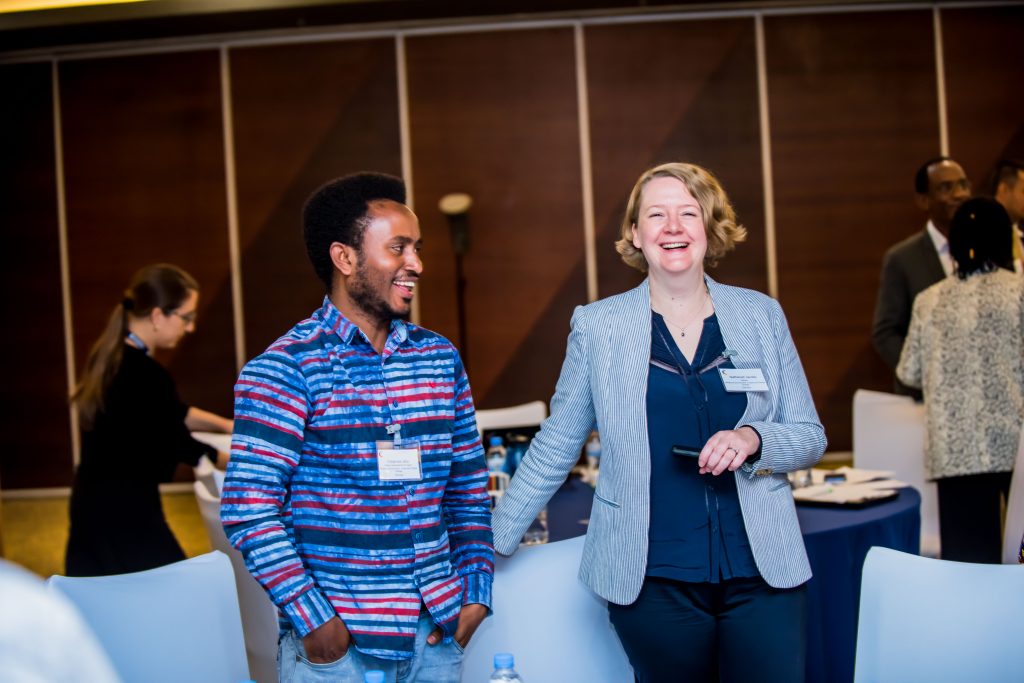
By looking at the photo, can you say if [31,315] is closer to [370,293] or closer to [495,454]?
[495,454]

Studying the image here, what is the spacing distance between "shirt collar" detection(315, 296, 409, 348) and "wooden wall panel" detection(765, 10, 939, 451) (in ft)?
18.3

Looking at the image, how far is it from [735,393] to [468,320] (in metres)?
5.12

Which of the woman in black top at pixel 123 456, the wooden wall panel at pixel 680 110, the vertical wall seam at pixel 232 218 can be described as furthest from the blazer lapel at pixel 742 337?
the vertical wall seam at pixel 232 218

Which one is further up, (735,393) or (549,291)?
(549,291)

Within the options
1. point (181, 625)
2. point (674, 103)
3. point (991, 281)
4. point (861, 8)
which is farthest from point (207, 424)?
point (861, 8)

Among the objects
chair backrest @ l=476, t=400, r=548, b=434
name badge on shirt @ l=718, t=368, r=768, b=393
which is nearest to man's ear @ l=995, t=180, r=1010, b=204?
chair backrest @ l=476, t=400, r=548, b=434

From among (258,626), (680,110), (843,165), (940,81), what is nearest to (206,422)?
(258,626)

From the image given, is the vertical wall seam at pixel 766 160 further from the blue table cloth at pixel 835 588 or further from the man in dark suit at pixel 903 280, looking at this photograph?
the blue table cloth at pixel 835 588

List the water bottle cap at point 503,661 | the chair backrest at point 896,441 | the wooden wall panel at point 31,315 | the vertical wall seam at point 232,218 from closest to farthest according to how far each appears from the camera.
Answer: the water bottle cap at point 503,661 < the chair backrest at point 896,441 < the vertical wall seam at point 232,218 < the wooden wall panel at point 31,315

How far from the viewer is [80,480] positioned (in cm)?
322

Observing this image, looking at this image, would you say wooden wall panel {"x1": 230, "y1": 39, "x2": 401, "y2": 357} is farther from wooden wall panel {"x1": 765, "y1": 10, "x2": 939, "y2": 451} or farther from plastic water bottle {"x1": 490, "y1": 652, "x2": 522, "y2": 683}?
plastic water bottle {"x1": 490, "y1": 652, "x2": 522, "y2": 683}

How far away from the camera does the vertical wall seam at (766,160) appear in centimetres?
674

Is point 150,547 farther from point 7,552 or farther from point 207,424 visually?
point 7,552

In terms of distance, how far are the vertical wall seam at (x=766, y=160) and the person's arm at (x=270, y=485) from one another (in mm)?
5717
